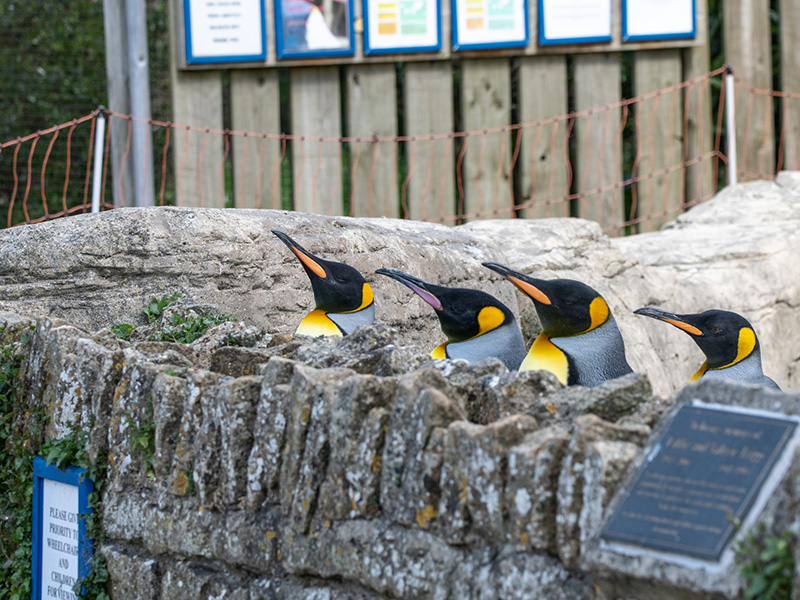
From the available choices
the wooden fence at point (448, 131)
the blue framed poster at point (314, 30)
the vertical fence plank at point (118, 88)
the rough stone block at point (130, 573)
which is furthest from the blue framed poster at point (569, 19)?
the rough stone block at point (130, 573)

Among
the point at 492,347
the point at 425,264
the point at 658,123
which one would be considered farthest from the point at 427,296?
the point at 658,123

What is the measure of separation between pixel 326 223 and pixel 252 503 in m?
2.08

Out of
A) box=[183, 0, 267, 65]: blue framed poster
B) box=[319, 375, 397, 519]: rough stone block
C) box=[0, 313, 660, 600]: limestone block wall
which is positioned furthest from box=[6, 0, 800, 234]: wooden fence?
box=[319, 375, 397, 519]: rough stone block

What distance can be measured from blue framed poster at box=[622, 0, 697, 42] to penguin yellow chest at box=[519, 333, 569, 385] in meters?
3.17

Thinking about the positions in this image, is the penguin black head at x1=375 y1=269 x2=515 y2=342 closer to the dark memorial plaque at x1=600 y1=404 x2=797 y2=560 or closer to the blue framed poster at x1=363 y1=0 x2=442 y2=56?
the dark memorial plaque at x1=600 y1=404 x2=797 y2=560

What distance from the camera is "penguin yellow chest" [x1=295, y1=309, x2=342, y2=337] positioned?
346 cm

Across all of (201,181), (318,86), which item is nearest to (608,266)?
(318,86)

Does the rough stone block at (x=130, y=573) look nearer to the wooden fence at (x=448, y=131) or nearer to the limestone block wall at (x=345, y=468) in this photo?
the limestone block wall at (x=345, y=468)

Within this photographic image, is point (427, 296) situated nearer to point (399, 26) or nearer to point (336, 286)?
point (336, 286)

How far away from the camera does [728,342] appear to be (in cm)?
385

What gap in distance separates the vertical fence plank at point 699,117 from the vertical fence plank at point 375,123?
1.97 meters

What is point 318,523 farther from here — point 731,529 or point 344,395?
point 731,529

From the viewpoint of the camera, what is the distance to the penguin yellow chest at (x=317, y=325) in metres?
3.46

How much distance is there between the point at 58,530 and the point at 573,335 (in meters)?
1.90
